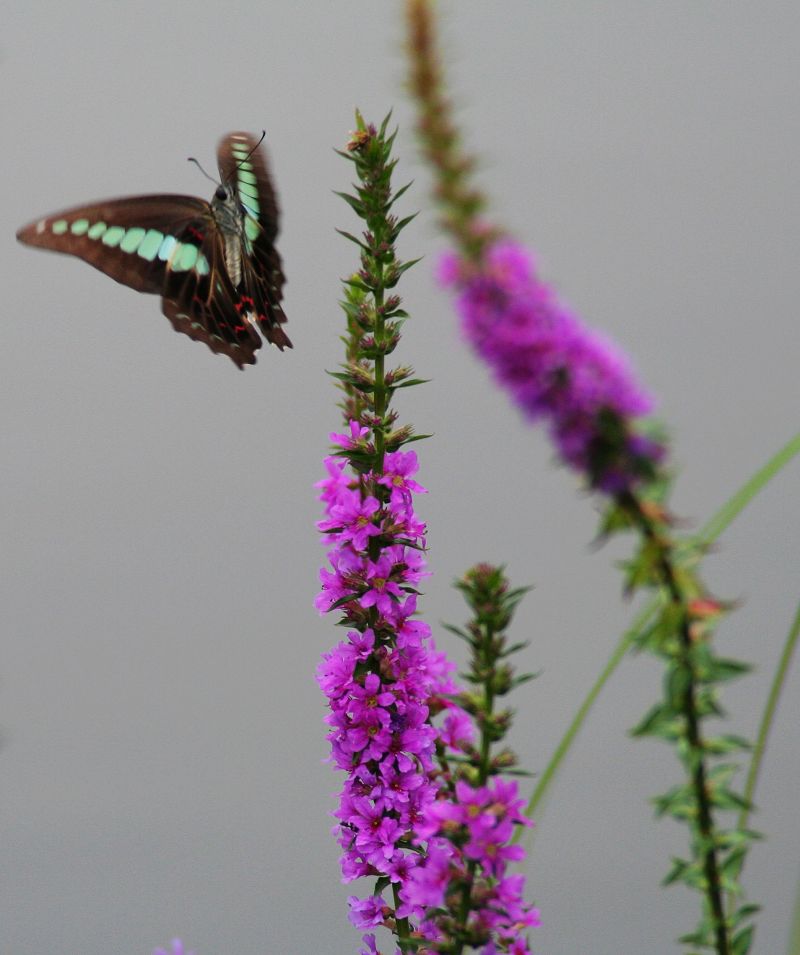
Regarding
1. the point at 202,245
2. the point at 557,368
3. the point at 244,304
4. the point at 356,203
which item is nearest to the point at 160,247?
the point at 202,245

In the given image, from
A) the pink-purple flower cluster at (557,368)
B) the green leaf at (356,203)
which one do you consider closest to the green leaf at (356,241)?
the green leaf at (356,203)

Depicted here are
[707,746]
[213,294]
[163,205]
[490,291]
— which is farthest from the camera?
[163,205]

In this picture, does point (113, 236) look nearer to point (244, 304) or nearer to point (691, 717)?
point (244, 304)

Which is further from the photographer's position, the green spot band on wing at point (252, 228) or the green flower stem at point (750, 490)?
the green spot band on wing at point (252, 228)

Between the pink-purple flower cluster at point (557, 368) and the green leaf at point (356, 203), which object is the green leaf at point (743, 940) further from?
the green leaf at point (356, 203)

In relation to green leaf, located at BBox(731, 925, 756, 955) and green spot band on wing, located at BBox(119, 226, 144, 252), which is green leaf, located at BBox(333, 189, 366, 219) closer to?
green leaf, located at BBox(731, 925, 756, 955)

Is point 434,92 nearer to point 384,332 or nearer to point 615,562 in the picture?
point 615,562

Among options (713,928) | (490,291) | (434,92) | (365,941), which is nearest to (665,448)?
(490,291)
